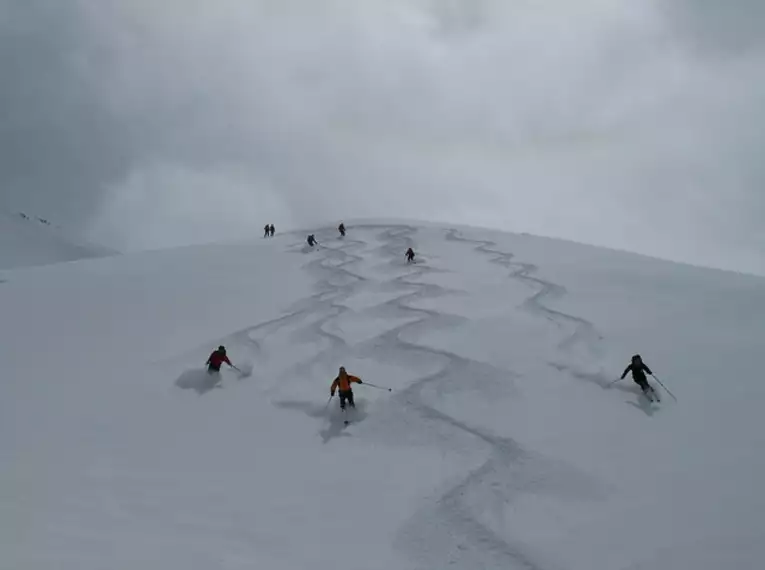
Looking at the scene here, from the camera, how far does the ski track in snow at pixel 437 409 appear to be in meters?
6.84

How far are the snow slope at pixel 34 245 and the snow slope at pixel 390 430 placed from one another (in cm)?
4943

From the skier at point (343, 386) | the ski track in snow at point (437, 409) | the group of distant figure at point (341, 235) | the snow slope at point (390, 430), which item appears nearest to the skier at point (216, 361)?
the snow slope at point (390, 430)

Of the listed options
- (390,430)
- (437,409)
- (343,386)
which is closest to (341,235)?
(343,386)

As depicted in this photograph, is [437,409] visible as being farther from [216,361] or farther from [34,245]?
[34,245]

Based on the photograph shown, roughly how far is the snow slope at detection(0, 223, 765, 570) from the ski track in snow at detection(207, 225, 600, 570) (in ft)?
0.14

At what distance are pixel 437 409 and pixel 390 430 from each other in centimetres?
114

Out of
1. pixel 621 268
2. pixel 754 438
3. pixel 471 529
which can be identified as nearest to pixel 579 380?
pixel 754 438

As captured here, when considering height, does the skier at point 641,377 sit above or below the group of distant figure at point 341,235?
below

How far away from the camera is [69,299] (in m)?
18.2

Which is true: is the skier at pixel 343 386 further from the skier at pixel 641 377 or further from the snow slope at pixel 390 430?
the skier at pixel 641 377

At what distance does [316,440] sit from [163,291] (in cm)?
1229

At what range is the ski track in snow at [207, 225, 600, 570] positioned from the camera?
684 centimetres

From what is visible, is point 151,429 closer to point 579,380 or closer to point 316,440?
point 316,440

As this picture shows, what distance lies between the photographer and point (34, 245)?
65500 mm
